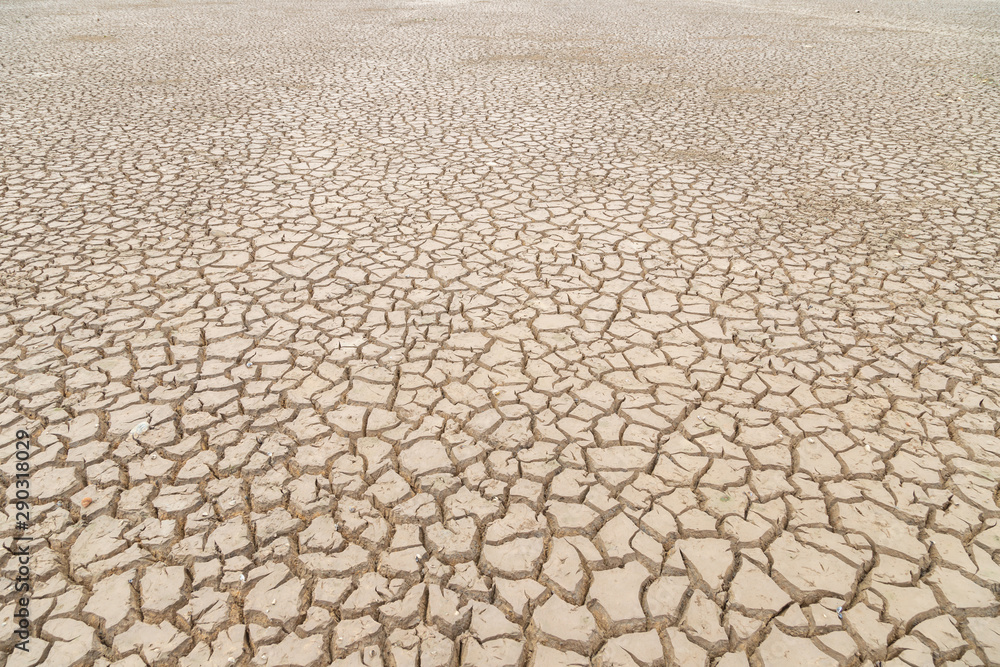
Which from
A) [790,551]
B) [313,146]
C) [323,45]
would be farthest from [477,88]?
[790,551]

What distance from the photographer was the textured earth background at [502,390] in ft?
6.61

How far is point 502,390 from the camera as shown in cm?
295

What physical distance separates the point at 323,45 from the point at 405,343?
30.9ft

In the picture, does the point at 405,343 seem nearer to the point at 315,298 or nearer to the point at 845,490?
the point at 315,298

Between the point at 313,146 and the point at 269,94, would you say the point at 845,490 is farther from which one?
the point at 269,94

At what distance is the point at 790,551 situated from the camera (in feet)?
7.23

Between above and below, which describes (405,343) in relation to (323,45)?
below

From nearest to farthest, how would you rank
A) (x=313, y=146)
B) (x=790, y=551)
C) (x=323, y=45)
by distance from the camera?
(x=790, y=551) → (x=313, y=146) → (x=323, y=45)

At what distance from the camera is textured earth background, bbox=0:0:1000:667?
2.01m

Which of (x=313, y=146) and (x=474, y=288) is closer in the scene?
(x=474, y=288)

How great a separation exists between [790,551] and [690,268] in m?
2.12

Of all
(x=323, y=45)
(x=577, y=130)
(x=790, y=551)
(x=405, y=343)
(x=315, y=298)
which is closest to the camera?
(x=790, y=551)

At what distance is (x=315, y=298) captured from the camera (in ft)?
11.9

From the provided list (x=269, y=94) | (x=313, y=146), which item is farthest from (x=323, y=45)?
(x=313, y=146)
